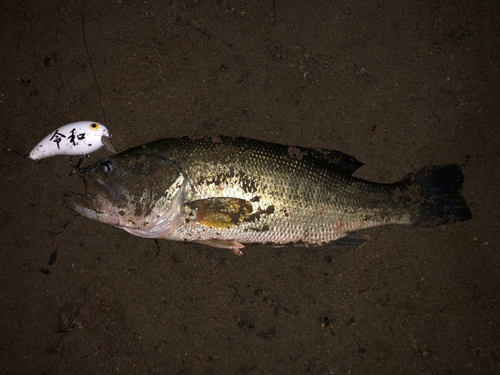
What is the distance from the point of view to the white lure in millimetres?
2664

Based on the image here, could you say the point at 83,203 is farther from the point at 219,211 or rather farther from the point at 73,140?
the point at 219,211

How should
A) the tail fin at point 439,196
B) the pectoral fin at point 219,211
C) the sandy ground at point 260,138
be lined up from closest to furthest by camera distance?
the pectoral fin at point 219,211, the tail fin at point 439,196, the sandy ground at point 260,138

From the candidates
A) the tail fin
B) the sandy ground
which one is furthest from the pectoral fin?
the tail fin

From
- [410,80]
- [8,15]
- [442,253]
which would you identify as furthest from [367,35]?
[8,15]

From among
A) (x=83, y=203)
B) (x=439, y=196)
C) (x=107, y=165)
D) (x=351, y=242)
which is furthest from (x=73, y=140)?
(x=439, y=196)

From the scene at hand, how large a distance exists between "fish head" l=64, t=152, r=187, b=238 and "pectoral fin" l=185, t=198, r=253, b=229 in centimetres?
16

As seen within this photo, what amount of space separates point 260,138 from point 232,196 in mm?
807

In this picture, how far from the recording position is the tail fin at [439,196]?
8.63 feet

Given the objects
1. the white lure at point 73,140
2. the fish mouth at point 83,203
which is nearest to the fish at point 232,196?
the fish mouth at point 83,203

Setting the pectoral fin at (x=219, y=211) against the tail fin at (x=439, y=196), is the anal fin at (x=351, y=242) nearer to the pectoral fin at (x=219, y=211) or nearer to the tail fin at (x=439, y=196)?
the tail fin at (x=439, y=196)

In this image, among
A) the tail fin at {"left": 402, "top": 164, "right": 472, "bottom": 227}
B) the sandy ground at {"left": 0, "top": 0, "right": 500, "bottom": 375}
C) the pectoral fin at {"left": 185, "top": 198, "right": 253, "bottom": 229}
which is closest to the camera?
the pectoral fin at {"left": 185, "top": 198, "right": 253, "bottom": 229}

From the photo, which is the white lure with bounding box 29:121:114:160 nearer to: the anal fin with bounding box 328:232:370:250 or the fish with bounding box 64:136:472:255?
the fish with bounding box 64:136:472:255

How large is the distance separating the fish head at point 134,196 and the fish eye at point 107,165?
0.01m

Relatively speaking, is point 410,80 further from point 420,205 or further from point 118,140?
point 118,140
